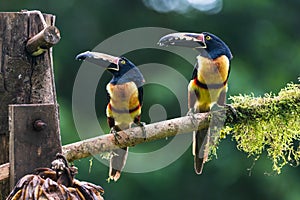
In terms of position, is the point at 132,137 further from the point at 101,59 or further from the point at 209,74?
the point at 209,74

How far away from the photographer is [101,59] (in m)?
2.02

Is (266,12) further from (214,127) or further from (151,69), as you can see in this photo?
(214,127)

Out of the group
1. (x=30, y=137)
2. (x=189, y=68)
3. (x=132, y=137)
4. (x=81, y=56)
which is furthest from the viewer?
(x=189, y=68)

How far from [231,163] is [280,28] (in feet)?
3.67

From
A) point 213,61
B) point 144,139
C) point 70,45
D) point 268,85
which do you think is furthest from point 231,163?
point 144,139

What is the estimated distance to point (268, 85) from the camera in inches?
200

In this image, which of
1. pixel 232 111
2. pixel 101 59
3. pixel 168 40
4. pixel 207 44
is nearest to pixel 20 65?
pixel 101 59

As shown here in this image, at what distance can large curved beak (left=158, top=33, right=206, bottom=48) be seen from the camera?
81.7 inches

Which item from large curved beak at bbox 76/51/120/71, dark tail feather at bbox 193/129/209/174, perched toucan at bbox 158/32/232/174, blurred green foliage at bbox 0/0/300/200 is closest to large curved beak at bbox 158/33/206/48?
perched toucan at bbox 158/32/232/174

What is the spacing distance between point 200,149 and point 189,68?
294 centimetres

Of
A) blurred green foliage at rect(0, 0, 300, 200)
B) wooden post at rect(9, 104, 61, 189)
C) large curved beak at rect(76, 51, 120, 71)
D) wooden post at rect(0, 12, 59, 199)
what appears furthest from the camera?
blurred green foliage at rect(0, 0, 300, 200)

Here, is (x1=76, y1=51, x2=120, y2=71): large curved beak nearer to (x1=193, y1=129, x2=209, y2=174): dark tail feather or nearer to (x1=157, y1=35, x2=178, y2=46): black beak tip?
(x1=157, y1=35, x2=178, y2=46): black beak tip

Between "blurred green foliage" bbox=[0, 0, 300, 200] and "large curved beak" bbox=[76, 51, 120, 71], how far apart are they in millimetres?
2835

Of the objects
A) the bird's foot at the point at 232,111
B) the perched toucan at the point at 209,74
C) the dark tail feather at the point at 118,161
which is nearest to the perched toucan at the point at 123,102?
the dark tail feather at the point at 118,161
